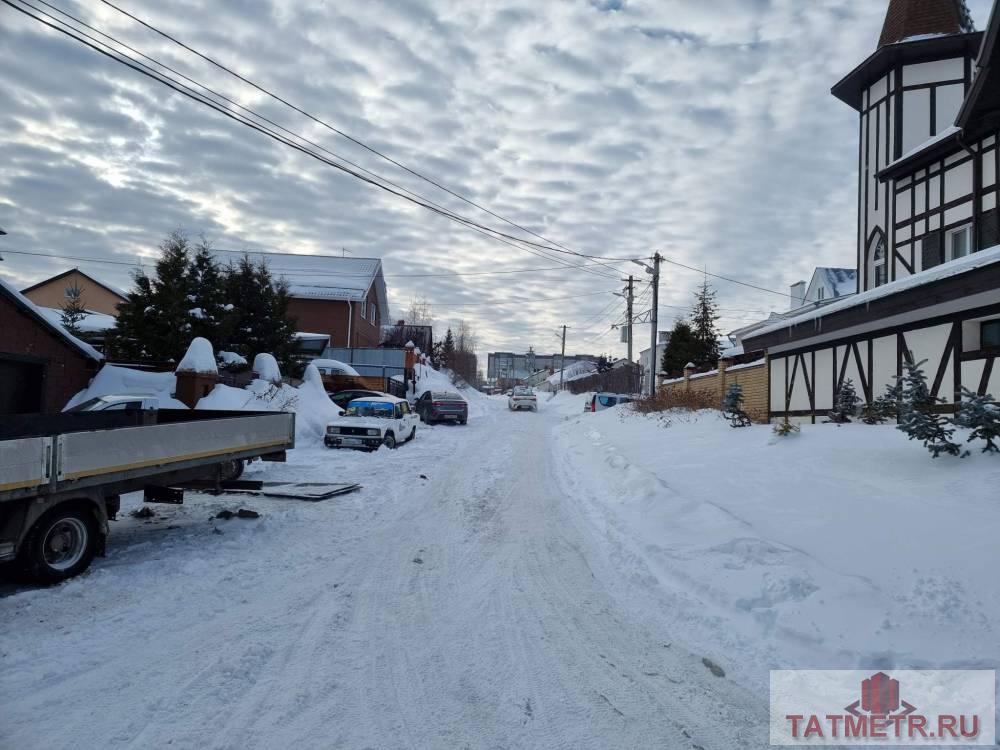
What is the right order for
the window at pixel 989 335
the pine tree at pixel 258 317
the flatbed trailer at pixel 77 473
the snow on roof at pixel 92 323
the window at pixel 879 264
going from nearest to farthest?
the flatbed trailer at pixel 77 473 < the window at pixel 989 335 < the window at pixel 879 264 < the pine tree at pixel 258 317 < the snow on roof at pixel 92 323

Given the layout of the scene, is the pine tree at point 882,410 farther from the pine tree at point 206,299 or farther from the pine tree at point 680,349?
the pine tree at point 680,349

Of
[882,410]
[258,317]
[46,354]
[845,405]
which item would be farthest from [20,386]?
[882,410]

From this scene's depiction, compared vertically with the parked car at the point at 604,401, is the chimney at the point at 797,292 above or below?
above

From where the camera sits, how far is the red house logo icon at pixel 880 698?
152 inches

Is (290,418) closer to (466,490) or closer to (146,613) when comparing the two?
(466,490)

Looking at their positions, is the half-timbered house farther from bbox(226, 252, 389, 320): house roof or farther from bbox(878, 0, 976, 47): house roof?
bbox(226, 252, 389, 320): house roof

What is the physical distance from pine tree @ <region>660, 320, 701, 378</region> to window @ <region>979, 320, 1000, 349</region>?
22206 millimetres

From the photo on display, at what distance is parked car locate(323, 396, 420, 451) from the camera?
18297 mm

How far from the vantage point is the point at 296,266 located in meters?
43.3

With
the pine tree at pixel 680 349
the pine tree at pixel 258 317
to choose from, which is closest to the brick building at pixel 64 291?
the pine tree at pixel 258 317

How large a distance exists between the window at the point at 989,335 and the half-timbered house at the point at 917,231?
2cm

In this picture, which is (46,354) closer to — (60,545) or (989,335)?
(60,545)

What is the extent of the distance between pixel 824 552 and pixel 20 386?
18.4 metres

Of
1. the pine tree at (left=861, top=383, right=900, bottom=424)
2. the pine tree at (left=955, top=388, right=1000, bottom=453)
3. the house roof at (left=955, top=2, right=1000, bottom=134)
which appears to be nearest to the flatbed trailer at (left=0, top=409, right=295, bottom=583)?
the pine tree at (left=955, top=388, right=1000, bottom=453)
